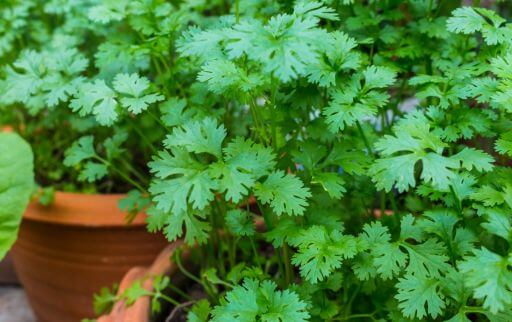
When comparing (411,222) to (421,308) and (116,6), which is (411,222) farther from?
(116,6)

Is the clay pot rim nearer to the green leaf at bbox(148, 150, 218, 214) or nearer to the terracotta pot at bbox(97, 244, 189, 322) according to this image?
the terracotta pot at bbox(97, 244, 189, 322)

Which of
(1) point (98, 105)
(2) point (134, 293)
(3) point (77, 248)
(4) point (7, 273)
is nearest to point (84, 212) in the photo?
Answer: (3) point (77, 248)

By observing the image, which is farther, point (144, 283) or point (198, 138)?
point (144, 283)

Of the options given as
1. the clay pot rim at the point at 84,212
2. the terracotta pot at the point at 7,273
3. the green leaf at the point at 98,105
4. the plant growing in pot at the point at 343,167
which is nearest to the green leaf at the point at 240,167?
the plant growing in pot at the point at 343,167

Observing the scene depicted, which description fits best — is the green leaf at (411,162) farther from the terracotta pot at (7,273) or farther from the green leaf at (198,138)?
the terracotta pot at (7,273)

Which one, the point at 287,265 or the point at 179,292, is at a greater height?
the point at 287,265

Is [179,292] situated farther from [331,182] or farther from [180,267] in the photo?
[331,182]

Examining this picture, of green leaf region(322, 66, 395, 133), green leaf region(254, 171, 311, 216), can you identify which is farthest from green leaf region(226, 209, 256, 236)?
green leaf region(322, 66, 395, 133)
